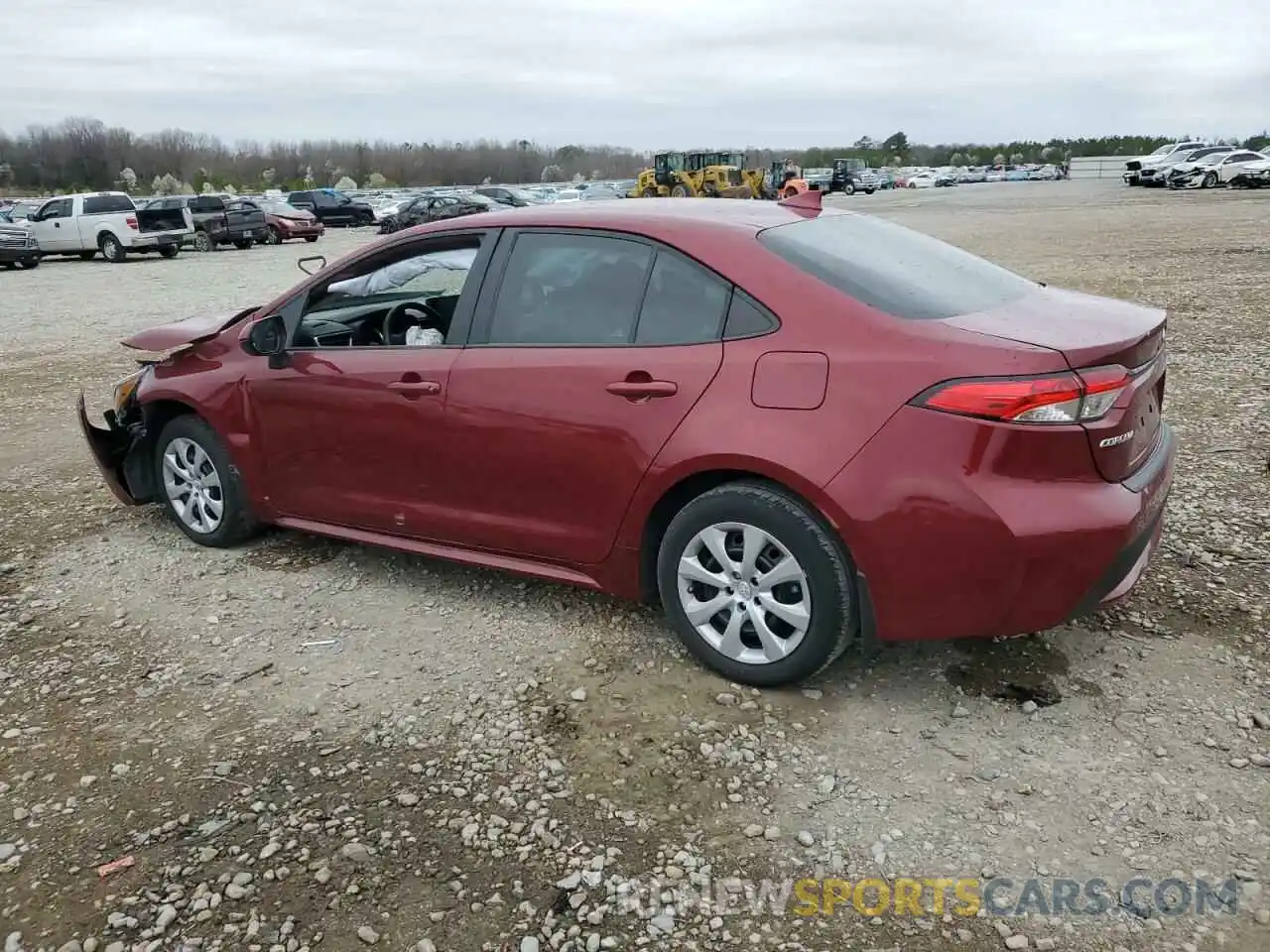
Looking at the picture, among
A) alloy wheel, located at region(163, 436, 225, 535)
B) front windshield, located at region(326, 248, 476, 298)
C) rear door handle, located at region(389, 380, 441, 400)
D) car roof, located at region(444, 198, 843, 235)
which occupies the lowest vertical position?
alloy wheel, located at region(163, 436, 225, 535)

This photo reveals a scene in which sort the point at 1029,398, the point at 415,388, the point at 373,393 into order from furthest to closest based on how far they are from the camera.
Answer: the point at 373,393 → the point at 415,388 → the point at 1029,398

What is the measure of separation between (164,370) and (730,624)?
331 centimetres

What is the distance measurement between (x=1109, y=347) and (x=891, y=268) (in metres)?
0.83

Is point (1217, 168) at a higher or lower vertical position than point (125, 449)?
higher

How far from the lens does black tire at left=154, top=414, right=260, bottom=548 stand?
493 centimetres

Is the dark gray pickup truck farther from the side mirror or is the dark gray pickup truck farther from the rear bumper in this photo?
the rear bumper

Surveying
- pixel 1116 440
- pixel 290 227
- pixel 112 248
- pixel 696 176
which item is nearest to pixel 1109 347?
pixel 1116 440

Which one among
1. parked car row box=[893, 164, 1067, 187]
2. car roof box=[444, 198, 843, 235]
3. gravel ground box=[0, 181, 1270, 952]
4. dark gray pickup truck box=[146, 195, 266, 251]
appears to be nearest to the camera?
gravel ground box=[0, 181, 1270, 952]

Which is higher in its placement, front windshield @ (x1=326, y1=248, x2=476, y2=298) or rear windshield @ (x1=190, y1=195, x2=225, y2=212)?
front windshield @ (x1=326, y1=248, x2=476, y2=298)

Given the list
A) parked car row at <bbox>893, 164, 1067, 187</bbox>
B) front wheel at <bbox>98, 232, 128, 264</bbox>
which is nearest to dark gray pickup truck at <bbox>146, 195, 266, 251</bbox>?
front wheel at <bbox>98, 232, 128, 264</bbox>

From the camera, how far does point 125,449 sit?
5.43m

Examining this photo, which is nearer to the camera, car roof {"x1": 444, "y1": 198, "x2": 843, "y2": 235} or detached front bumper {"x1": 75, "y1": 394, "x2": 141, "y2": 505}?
car roof {"x1": 444, "y1": 198, "x2": 843, "y2": 235}

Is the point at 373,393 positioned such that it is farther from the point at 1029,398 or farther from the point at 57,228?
the point at 57,228

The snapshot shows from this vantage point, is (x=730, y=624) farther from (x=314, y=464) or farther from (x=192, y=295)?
(x=192, y=295)
